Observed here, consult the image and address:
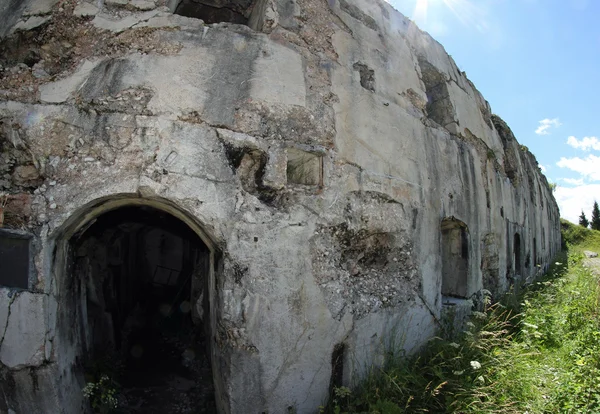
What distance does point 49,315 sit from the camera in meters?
2.75

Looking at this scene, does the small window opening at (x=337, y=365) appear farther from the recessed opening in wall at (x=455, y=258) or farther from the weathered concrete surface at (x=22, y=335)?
the recessed opening in wall at (x=455, y=258)

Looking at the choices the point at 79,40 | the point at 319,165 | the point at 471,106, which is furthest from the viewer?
the point at 471,106

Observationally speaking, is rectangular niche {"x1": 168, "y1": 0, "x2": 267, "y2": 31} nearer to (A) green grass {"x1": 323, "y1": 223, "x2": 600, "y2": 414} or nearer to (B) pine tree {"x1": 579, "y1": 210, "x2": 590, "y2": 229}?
(A) green grass {"x1": 323, "y1": 223, "x2": 600, "y2": 414}

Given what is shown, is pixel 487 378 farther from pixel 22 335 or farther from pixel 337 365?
pixel 22 335

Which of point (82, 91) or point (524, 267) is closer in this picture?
point (82, 91)

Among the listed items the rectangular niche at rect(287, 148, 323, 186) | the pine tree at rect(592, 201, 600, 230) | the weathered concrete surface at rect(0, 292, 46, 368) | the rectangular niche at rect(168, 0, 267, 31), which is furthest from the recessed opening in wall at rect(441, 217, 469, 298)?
the pine tree at rect(592, 201, 600, 230)

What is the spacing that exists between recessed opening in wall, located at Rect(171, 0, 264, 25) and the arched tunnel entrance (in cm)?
214

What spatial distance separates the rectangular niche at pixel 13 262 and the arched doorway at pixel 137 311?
268 millimetres

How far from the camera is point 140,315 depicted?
6395 mm

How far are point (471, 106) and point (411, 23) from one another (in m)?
1.76

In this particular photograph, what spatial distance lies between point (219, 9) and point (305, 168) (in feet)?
6.72

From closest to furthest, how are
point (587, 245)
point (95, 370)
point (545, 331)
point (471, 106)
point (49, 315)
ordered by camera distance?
point (49, 315) < point (95, 370) < point (545, 331) < point (471, 106) < point (587, 245)

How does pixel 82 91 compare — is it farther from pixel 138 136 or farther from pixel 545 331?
pixel 545 331

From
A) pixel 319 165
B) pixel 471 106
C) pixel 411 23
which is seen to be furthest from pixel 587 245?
pixel 319 165
